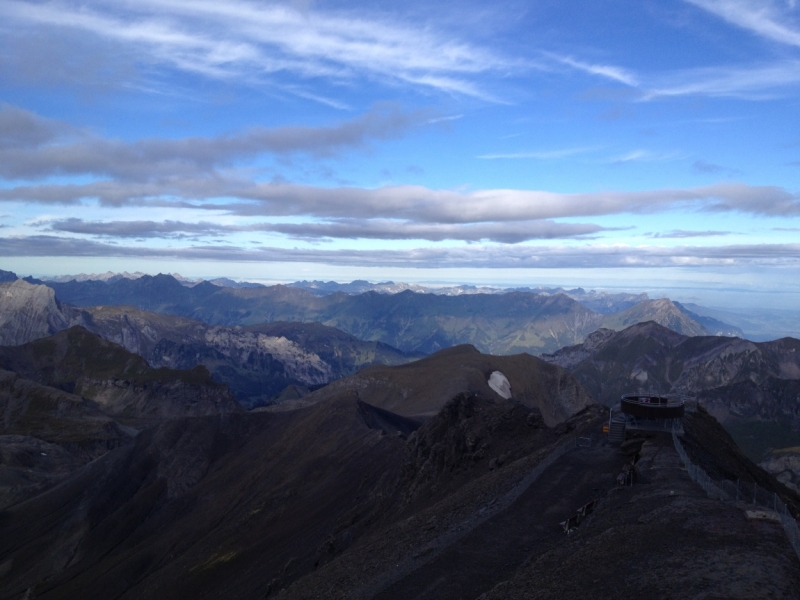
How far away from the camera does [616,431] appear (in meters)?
47.0

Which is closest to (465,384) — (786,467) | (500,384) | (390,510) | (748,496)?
(500,384)

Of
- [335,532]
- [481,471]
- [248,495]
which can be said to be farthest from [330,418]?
[481,471]

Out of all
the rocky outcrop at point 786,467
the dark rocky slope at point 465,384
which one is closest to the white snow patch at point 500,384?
the dark rocky slope at point 465,384

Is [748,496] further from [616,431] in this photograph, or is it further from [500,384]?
[500,384]

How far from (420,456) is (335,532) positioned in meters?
10.5

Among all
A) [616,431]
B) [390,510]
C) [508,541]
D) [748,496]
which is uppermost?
[748,496]

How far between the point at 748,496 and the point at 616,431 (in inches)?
609

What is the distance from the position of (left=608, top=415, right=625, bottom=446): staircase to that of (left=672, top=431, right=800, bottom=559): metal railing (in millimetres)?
8952

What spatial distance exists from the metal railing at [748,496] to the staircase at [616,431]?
8.95 m

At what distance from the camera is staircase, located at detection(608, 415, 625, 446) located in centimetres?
4634

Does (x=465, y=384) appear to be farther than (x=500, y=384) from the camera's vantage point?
No

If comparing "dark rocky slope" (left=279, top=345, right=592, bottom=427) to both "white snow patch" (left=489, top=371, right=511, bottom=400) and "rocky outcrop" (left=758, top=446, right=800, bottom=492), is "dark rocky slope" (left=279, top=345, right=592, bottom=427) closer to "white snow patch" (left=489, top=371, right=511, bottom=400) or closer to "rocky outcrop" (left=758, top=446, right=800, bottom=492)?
"white snow patch" (left=489, top=371, right=511, bottom=400)

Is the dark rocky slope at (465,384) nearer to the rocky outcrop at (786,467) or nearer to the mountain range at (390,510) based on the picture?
the mountain range at (390,510)

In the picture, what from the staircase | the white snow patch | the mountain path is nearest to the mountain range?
the mountain path
